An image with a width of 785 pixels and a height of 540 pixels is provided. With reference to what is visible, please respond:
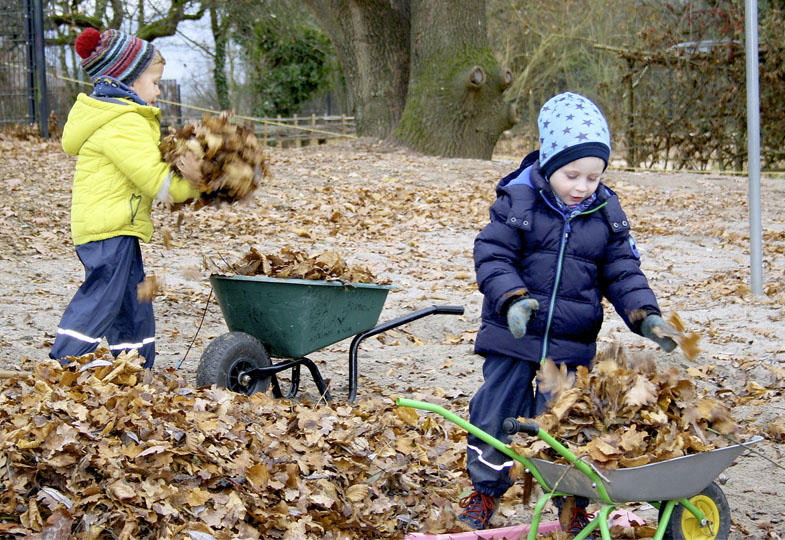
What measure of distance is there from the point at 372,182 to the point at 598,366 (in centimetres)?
877

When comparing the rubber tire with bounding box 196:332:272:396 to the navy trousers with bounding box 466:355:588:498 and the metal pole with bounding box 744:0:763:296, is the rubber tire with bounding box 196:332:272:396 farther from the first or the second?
the metal pole with bounding box 744:0:763:296

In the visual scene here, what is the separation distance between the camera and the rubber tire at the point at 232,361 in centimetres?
418

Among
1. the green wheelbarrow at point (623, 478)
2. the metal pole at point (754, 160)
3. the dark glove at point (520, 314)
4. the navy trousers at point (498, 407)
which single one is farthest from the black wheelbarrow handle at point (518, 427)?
the metal pole at point (754, 160)

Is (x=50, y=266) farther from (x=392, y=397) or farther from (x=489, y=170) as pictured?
(x=489, y=170)

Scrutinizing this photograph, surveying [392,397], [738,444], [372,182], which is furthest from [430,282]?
[738,444]

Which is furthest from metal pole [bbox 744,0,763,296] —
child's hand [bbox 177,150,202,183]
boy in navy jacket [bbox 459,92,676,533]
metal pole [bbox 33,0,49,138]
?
metal pole [bbox 33,0,49,138]

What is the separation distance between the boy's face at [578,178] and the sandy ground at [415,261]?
1094 mm

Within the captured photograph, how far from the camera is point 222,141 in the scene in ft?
13.5

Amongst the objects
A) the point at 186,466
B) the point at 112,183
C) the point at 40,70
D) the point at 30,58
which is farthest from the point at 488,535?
the point at 30,58

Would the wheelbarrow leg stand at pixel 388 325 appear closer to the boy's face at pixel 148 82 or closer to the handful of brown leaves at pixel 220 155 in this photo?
the handful of brown leaves at pixel 220 155

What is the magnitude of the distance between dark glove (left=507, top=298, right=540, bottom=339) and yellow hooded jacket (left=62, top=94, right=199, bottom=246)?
Answer: 6.03 feet

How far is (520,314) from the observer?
9.50 feet

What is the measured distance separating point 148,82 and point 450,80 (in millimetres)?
9392

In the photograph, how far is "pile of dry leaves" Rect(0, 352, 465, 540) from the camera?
9.55ft
